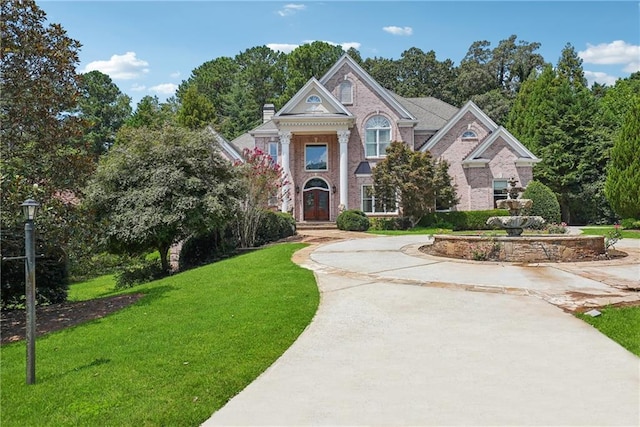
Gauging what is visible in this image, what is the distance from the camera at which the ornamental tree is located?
24.5m

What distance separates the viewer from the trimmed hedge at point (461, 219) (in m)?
25.9

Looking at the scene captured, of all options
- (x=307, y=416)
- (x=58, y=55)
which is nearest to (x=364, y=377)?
(x=307, y=416)

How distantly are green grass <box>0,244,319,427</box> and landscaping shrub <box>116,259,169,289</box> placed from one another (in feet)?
24.1

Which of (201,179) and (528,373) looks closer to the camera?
(528,373)

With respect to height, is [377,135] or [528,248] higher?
[377,135]

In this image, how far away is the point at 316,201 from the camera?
98.5 feet

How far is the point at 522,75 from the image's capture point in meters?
59.5

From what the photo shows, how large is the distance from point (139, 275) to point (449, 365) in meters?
13.6

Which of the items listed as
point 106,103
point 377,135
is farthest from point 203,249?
point 106,103

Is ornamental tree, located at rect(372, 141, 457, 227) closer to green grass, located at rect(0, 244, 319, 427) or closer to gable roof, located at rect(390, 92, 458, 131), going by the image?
gable roof, located at rect(390, 92, 458, 131)

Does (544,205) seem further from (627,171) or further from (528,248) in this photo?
(528,248)

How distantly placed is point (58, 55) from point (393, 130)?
75.7 ft

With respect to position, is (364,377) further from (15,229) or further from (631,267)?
(631,267)

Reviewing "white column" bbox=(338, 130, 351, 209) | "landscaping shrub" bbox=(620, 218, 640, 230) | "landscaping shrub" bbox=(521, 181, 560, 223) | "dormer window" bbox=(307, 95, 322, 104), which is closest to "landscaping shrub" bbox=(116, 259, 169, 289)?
"white column" bbox=(338, 130, 351, 209)
